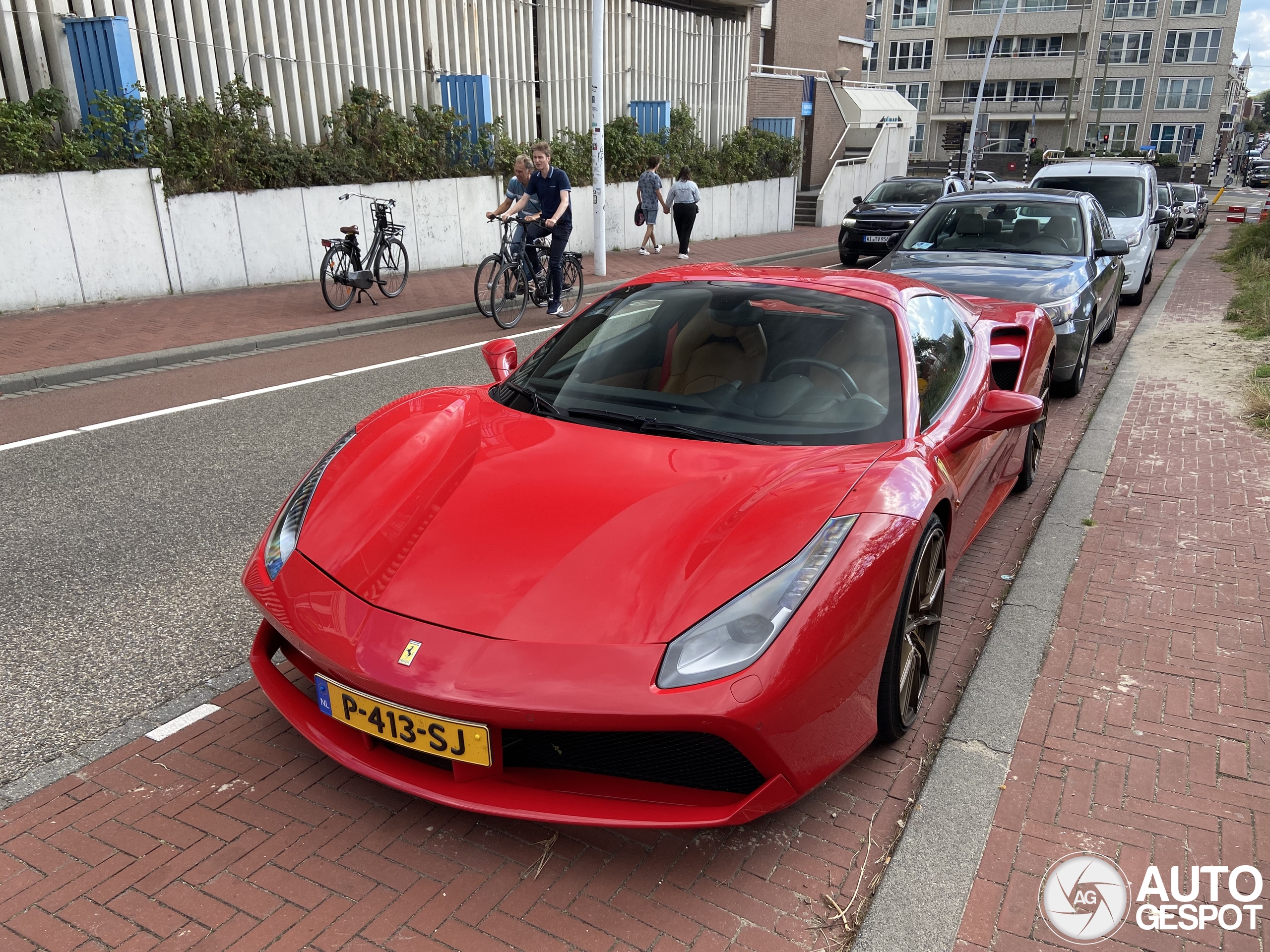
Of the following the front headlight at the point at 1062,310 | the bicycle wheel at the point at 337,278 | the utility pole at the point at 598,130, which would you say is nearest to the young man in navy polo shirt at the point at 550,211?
the bicycle wheel at the point at 337,278

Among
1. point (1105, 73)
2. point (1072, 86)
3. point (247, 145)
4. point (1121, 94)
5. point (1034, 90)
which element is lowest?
point (247, 145)

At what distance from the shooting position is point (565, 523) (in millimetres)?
2689

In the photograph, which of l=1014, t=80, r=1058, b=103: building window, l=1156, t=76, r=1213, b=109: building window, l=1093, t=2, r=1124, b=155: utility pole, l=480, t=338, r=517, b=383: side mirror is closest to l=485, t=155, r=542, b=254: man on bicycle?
l=480, t=338, r=517, b=383: side mirror

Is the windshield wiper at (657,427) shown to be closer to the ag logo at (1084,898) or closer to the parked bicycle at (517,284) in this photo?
the ag logo at (1084,898)

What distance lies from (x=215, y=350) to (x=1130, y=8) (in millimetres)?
81990

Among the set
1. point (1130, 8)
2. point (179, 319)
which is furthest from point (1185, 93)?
point (179, 319)

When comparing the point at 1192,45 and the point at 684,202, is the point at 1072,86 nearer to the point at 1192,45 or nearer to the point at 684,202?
the point at 1192,45

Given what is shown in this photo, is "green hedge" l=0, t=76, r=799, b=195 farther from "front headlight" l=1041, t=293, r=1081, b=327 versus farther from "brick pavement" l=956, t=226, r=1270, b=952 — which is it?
"brick pavement" l=956, t=226, r=1270, b=952

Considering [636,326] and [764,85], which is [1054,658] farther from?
[764,85]

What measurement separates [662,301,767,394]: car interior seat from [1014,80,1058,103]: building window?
85.0 metres

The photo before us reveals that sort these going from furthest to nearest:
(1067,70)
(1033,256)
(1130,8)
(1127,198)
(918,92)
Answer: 1. (918,92)
2. (1067,70)
3. (1130,8)
4. (1127,198)
5. (1033,256)

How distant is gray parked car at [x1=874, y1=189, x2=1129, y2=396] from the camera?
24.4ft

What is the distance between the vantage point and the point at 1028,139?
73.9 metres

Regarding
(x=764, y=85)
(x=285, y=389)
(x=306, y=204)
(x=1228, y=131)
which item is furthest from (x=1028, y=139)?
(x=285, y=389)
